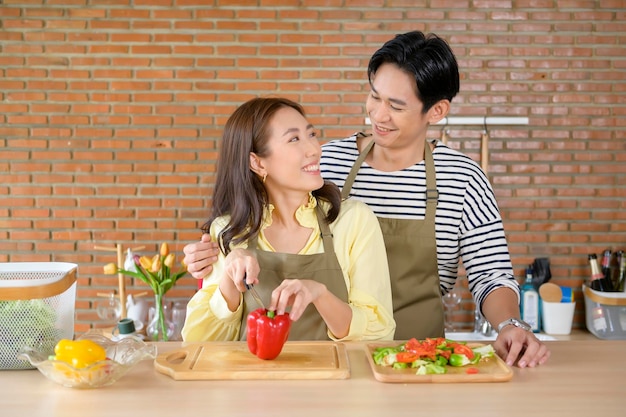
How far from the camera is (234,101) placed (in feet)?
14.2

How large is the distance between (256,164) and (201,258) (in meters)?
0.33

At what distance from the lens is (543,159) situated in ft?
14.2

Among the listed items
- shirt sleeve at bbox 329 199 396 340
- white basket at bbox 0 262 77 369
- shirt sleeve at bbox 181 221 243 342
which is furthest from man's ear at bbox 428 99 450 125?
white basket at bbox 0 262 77 369

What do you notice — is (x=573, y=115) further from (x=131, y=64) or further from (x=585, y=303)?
(x=131, y=64)

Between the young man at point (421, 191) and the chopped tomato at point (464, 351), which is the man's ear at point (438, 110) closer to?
the young man at point (421, 191)

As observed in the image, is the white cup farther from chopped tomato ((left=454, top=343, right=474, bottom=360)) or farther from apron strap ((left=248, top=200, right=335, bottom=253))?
chopped tomato ((left=454, top=343, right=474, bottom=360))

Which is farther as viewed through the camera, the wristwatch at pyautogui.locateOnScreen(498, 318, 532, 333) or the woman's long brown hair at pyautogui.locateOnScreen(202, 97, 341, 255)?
the woman's long brown hair at pyautogui.locateOnScreen(202, 97, 341, 255)

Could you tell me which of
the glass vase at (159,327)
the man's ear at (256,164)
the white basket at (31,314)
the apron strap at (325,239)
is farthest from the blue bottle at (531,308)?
the white basket at (31,314)

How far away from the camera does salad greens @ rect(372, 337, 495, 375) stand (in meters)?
1.55

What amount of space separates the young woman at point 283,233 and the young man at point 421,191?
31 cm

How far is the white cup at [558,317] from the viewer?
13.5 feet

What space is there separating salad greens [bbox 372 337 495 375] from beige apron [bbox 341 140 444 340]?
71 centimetres

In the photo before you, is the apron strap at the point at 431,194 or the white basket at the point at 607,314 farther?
the white basket at the point at 607,314

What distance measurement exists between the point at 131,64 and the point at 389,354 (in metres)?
3.24
